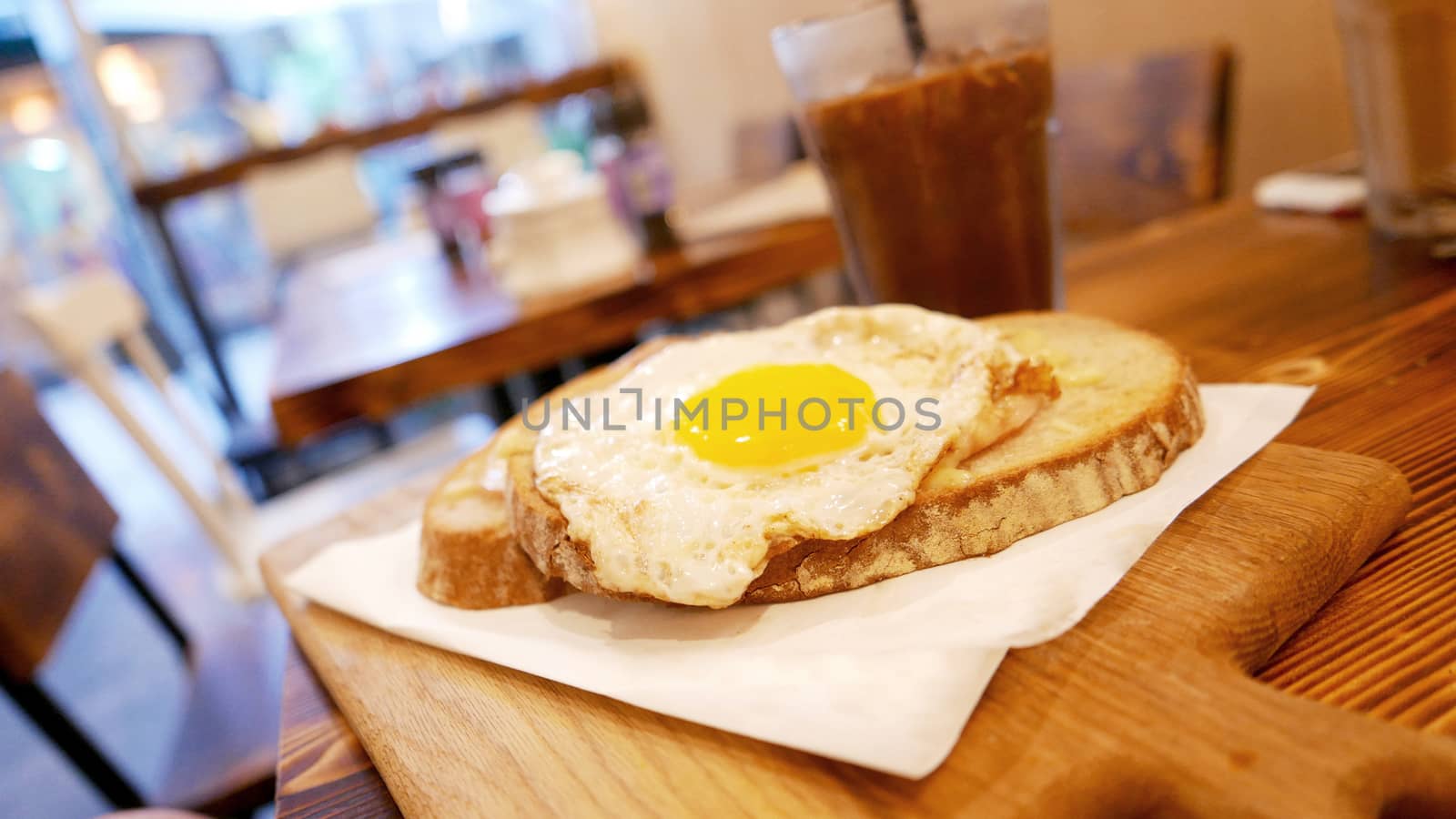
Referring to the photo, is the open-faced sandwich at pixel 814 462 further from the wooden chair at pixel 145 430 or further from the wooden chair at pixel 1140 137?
the wooden chair at pixel 145 430

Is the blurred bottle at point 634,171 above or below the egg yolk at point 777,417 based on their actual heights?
above

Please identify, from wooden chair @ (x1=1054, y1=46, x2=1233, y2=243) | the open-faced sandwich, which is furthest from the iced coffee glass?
wooden chair @ (x1=1054, y1=46, x2=1233, y2=243)

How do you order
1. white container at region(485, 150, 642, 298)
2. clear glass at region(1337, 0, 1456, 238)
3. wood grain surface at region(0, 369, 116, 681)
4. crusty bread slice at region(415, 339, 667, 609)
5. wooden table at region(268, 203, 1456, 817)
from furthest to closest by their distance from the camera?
white container at region(485, 150, 642, 298) → wood grain surface at region(0, 369, 116, 681) → clear glass at region(1337, 0, 1456, 238) → crusty bread slice at region(415, 339, 667, 609) → wooden table at region(268, 203, 1456, 817)

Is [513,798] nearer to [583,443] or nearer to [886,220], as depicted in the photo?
[583,443]

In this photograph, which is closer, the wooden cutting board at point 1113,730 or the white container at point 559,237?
the wooden cutting board at point 1113,730

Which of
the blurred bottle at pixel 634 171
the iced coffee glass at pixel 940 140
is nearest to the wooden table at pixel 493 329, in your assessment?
the blurred bottle at pixel 634 171

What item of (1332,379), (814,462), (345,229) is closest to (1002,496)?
(814,462)

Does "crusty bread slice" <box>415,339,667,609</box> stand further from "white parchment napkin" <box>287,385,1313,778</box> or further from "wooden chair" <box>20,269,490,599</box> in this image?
"wooden chair" <box>20,269,490,599</box>

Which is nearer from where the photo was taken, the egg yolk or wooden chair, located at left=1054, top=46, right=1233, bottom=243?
the egg yolk
